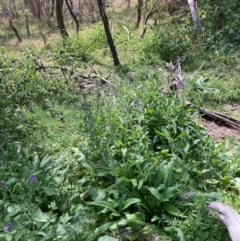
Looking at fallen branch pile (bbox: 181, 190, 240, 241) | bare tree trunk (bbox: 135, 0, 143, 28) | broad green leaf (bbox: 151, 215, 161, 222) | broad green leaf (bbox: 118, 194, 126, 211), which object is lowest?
broad green leaf (bbox: 151, 215, 161, 222)

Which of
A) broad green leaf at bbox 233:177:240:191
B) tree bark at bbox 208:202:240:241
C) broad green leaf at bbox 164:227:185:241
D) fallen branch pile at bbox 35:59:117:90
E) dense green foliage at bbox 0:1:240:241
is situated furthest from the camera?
fallen branch pile at bbox 35:59:117:90

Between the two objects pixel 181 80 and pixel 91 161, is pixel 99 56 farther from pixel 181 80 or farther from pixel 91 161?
pixel 91 161

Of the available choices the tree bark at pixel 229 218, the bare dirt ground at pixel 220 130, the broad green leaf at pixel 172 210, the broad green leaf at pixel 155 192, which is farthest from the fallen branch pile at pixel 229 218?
the bare dirt ground at pixel 220 130

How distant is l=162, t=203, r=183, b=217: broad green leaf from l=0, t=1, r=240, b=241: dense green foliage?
0.05 ft

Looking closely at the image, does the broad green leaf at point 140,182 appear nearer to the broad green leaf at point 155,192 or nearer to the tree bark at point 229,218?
the broad green leaf at point 155,192

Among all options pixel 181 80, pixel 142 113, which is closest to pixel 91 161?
pixel 142 113

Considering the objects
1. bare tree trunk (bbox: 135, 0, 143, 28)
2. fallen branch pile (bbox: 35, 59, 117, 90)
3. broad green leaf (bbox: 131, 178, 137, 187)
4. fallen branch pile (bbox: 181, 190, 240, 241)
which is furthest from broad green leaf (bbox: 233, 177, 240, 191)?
bare tree trunk (bbox: 135, 0, 143, 28)

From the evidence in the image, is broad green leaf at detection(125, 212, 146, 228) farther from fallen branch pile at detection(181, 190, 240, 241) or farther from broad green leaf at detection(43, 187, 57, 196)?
broad green leaf at detection(43, 187, 57, 196)

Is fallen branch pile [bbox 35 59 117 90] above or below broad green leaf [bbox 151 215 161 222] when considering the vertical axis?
above

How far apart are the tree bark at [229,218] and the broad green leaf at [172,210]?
252 millimetres

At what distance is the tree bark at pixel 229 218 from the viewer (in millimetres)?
2254

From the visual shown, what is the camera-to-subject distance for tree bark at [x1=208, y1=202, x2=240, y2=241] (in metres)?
2.25

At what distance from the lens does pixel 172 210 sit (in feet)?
8.77

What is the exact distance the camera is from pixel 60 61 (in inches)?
260
